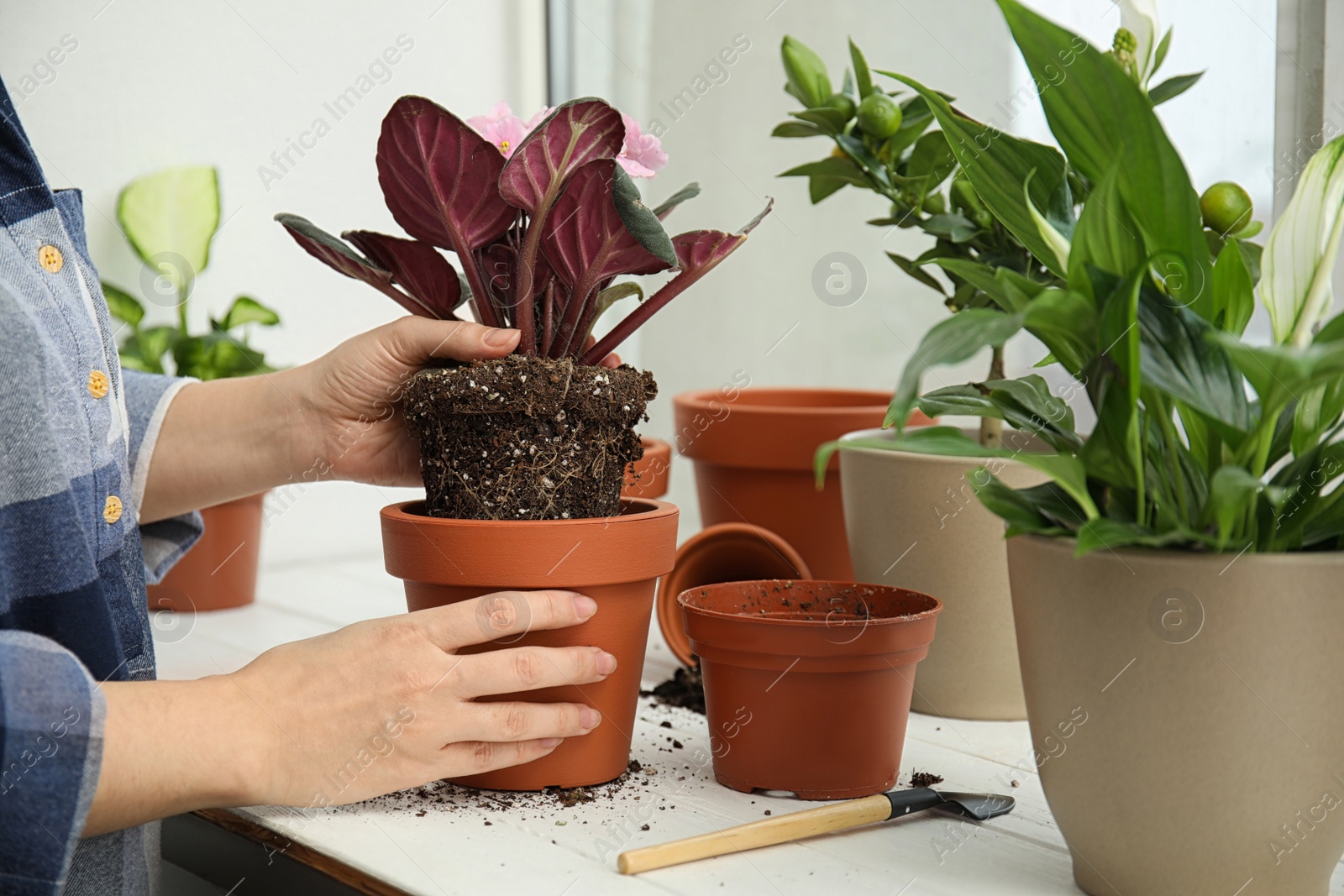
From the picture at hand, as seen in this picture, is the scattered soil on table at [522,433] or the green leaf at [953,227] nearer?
the scattered soil on table at [522,433]

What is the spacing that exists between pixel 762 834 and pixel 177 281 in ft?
3.50

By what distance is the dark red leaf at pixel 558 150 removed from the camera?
2.03 ft

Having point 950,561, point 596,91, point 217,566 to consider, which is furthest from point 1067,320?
point 596,91

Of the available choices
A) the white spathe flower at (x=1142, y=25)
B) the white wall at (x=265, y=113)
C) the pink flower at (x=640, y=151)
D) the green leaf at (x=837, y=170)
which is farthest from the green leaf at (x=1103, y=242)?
the white wall at (x=265, y=113)

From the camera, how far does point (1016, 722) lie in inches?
32.7

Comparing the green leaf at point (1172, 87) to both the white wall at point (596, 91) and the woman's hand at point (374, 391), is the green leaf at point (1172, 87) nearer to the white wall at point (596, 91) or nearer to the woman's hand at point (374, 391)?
the white wall at point (596, 91)

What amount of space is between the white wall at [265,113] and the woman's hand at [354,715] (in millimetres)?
882

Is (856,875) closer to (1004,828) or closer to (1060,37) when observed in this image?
(1004,828)

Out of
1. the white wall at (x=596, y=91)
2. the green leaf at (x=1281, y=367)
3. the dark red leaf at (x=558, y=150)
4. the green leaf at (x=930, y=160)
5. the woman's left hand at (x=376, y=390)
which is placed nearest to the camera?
the green leaf at (x=1281, y=367)

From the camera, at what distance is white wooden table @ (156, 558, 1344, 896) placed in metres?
0.54

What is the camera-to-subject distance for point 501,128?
731 mm

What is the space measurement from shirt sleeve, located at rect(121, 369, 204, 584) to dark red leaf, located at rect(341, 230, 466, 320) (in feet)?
0.97

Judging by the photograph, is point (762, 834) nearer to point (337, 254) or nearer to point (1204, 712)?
point (1204, 712)

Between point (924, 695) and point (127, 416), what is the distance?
Result: 0.70 m
